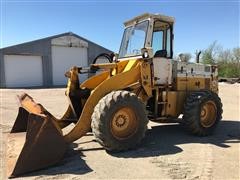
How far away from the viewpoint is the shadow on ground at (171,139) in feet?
20.4

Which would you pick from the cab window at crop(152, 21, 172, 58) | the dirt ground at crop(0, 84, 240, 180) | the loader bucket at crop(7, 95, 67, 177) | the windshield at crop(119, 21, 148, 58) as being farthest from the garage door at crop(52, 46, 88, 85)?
the loader bucket at crop(7, 95, 67, 177)

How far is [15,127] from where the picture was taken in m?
7.05

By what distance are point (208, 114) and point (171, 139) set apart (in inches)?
49.2

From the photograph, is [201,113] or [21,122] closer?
[21,122]

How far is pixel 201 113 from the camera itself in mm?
7586

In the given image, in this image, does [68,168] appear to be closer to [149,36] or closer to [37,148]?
[37,148]

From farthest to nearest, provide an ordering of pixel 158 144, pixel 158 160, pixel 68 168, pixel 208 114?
pixel 208 114 < pixel 158 144 < pixel 158 160 < pixel 68 168

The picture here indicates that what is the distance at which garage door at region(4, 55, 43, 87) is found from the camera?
30406 mm

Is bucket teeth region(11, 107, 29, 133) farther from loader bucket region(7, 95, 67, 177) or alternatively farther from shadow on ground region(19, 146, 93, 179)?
shadow on ground region(19, 146, 93, 179)

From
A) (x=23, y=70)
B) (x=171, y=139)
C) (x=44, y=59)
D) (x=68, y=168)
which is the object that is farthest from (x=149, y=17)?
(x=44, y=59)

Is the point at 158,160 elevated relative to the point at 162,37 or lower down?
lower down

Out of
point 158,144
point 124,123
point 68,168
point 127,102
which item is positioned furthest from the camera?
point 158,144

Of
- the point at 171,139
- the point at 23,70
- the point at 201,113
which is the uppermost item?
the point at 23,70

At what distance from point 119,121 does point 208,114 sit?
2.76m
